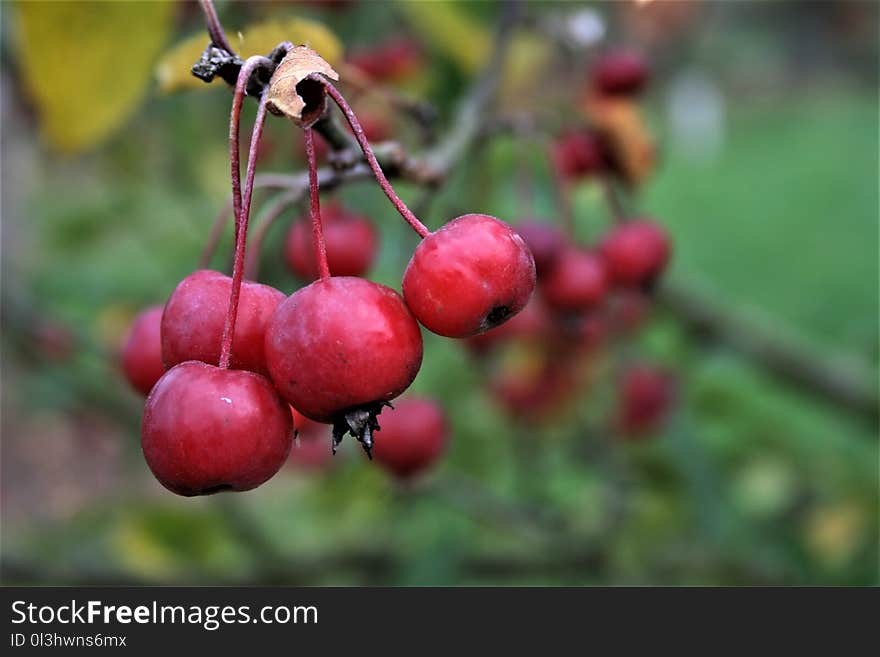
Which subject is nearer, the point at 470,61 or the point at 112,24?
the point at 112,24

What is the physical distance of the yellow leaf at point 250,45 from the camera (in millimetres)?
924

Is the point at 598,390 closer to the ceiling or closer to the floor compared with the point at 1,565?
closer to the ceiling

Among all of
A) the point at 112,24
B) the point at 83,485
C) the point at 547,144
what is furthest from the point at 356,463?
the point at 83,485

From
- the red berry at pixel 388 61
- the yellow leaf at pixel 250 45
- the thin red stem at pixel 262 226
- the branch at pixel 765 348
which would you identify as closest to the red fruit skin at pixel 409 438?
the thin red stem at pixel 262 226

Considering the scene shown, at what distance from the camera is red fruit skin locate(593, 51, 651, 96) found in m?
1.48

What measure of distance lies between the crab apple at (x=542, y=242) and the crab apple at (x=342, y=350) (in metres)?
0.61

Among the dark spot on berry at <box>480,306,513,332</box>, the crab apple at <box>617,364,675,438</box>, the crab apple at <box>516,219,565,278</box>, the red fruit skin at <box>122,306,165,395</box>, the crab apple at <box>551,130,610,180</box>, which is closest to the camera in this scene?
the dark spot on berry at <box>480,306,513,332</box>

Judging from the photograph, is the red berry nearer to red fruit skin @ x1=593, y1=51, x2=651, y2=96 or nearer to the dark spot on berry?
red fruit skin @ x1=593, y1=51, x2=651, y2=96

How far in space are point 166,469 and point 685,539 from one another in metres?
2.18

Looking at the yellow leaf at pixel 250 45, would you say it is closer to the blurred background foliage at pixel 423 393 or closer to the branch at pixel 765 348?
the blurred background foliage at pixel 423 393

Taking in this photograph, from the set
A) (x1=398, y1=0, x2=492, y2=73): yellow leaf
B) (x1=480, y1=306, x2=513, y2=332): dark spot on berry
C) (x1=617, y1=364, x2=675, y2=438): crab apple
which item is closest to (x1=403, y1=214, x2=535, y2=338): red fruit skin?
(x1=480, y1=306, x2=513, y2=332): dark spot on berry

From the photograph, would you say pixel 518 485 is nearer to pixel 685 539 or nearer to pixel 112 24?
pixel 685 539

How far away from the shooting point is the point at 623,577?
2.34m

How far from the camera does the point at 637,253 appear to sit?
4.39 feet
